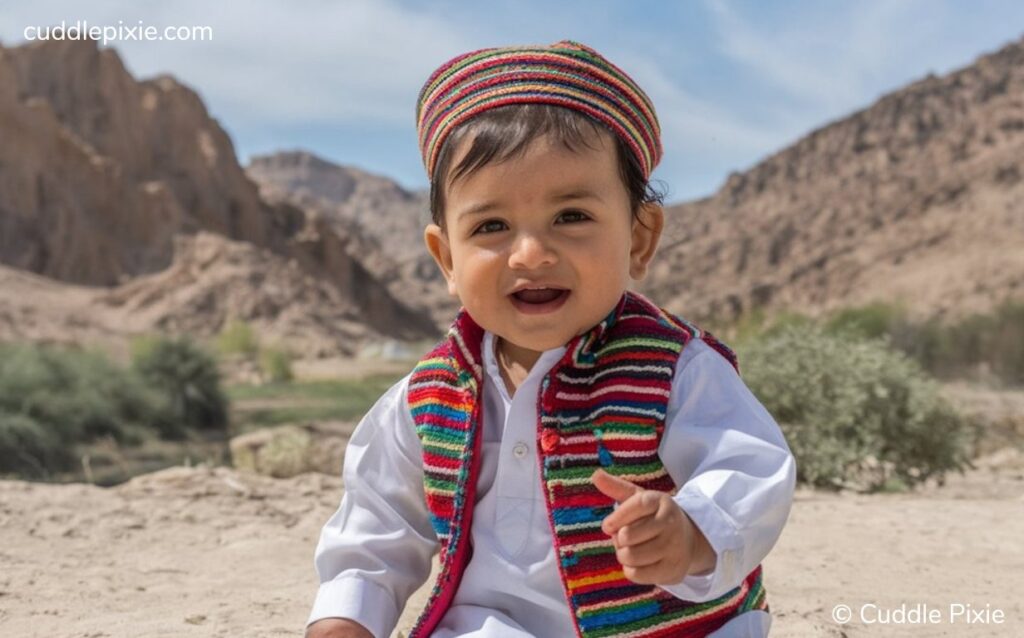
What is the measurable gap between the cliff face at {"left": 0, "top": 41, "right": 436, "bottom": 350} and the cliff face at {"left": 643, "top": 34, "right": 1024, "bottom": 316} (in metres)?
18.5

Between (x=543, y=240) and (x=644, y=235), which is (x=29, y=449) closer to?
(x=644, y=235)

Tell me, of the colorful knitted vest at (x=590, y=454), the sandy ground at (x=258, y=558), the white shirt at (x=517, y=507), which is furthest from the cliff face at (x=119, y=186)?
the colorful knitted vest at (x=590, y=454)

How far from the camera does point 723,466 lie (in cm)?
183

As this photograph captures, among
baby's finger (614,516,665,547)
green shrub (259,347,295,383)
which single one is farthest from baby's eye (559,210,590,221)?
green shrub (259,347,295,383)

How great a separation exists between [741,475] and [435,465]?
62cm

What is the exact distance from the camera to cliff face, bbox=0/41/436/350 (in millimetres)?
42219

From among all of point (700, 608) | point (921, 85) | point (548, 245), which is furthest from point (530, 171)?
point (921, 85)

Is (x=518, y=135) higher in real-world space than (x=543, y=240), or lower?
higher

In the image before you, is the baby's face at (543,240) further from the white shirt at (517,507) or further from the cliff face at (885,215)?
the cliff face at (885,215)

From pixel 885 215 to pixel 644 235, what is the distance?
54837 millimetres

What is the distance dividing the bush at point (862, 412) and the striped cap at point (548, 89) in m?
5.92

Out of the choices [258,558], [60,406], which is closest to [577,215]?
[258,558]

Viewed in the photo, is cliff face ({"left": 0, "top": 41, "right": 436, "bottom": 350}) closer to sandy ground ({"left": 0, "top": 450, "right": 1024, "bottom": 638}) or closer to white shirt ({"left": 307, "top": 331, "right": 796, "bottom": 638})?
sandy ground ({"left": 0, "top": 450, "right": 1024, "bottom": 638})

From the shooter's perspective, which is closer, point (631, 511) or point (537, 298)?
point (631, 511)
